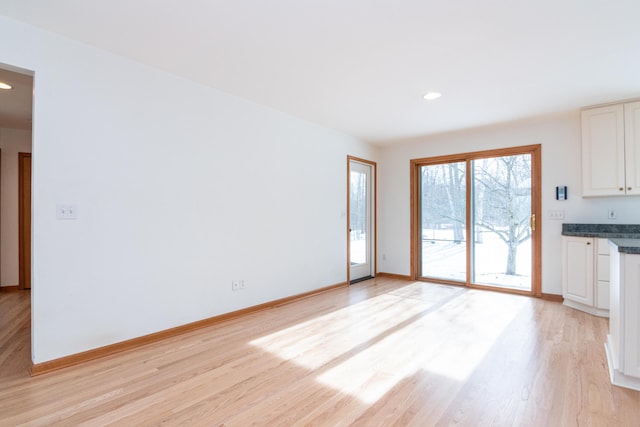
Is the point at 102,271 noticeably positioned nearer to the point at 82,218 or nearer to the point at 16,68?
the point at 82,218

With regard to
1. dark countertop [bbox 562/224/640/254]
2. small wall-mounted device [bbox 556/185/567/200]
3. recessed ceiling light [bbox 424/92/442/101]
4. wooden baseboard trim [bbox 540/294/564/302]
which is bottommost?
wooden baseboard trim [bbox 540/294/564/302]

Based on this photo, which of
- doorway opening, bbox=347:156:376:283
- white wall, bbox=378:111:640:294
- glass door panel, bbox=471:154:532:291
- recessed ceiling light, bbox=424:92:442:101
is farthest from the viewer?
doorway opening, bbox=347:156:376:283

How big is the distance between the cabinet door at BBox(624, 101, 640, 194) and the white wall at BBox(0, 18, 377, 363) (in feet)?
12.6

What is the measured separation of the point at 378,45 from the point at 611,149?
316 centimetres

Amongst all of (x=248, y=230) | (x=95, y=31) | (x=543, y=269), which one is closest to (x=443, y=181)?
(x=543, y=269)

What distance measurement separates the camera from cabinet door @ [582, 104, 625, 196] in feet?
11.8

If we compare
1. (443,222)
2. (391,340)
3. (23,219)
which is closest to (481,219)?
(443,222)

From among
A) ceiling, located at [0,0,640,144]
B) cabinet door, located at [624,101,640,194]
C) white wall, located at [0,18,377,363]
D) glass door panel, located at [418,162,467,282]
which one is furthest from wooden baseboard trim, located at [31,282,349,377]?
cabinet door, located at [624,101,640,194]

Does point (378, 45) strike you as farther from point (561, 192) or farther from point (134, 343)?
point (561, 192)

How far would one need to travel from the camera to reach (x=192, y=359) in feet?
8.14

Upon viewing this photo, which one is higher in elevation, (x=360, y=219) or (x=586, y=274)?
(x=360, y=219)

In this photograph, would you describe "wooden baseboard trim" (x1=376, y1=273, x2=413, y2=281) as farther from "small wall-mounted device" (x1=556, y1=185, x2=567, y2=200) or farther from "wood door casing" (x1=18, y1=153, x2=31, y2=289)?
"wood door casing" (x1=18, y1=153, x2=31, y2=289)

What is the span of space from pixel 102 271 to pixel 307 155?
9.06 ft

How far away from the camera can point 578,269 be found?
3.78 metres
